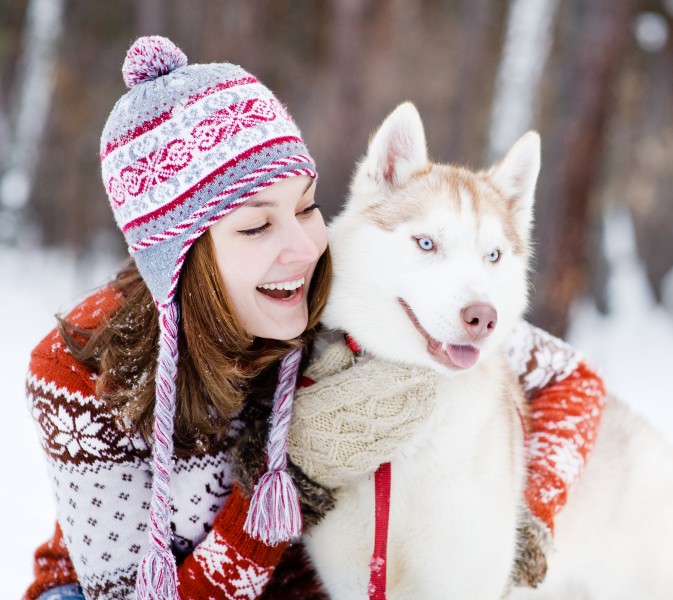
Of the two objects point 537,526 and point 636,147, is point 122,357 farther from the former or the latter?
point 636,147

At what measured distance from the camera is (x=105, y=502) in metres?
1.76

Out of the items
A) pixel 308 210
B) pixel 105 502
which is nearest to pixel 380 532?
pixel 105 502

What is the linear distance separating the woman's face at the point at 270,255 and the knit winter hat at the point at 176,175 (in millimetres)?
38

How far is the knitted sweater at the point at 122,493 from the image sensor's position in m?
1.71

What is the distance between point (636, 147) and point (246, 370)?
894 cm

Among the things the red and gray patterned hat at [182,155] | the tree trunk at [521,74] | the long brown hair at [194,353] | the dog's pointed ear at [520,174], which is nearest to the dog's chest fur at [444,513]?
the long brown hair at [194,353]

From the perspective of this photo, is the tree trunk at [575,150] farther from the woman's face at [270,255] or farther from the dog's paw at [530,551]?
the woman's face at [270,255]

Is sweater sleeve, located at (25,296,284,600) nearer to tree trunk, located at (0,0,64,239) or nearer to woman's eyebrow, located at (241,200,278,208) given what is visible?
woman's eyebrow, located at (241,200,278,208)

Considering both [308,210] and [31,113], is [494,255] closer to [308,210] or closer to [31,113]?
[308,210]

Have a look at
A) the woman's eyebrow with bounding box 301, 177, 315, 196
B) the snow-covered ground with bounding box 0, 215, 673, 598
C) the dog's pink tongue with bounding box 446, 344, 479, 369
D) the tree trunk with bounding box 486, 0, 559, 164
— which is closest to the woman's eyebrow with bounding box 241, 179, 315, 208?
the woman's eyebrow with bounding box 301, 177, 315, 196

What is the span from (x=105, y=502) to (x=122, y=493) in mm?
46

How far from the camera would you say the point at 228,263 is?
1.60m

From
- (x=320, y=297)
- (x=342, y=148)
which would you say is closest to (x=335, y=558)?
(x=320, y=297)

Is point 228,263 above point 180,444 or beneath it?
above
